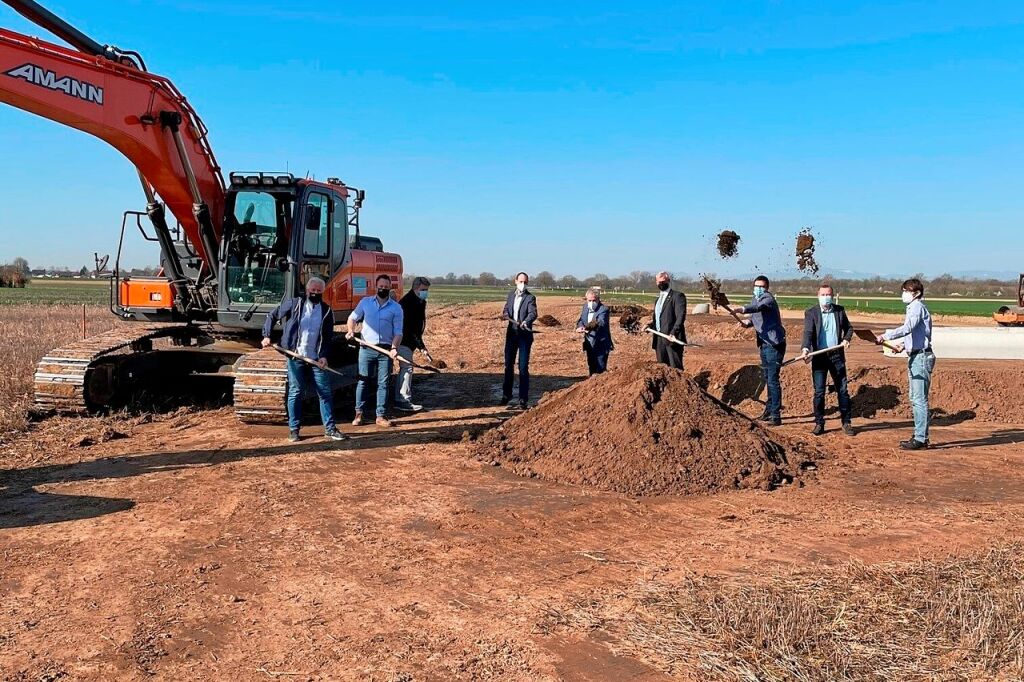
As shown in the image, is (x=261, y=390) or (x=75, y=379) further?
(x=75, y=379)

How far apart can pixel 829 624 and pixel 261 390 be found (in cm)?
684

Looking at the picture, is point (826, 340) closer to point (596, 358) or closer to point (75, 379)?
point (596, 358)

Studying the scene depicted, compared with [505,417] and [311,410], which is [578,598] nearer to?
[505,417]

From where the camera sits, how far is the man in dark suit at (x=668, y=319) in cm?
1081

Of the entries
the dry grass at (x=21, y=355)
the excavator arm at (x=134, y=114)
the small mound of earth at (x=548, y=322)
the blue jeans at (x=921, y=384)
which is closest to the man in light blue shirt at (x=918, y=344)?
the blue jeans at (x=921, y=384)

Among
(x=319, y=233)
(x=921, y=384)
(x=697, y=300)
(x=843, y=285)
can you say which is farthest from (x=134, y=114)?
(x=843, y=285)

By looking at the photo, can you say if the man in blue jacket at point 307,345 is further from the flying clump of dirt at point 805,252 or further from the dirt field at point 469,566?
the flying clump of dirt at point 805,252

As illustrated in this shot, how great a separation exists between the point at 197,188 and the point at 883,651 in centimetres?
897

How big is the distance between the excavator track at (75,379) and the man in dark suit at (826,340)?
8682 mm

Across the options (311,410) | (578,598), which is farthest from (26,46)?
(578,598)

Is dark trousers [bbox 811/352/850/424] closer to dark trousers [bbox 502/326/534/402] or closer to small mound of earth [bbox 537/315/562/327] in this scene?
dark trousers [bbox 502/326/534/402]

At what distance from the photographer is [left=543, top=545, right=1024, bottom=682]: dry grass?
3.65 m

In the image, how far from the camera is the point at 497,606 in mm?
4496

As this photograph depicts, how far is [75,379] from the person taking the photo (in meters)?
9.68
